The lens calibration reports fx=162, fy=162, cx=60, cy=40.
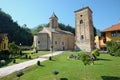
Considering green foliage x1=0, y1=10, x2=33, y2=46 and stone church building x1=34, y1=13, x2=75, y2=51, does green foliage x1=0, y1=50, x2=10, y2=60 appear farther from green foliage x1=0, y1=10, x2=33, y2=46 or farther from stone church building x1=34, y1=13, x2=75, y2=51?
green foliage x1=0, y1=10, x2=33, y2=46

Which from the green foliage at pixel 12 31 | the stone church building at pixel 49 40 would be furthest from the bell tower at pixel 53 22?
the green foliage at pixel 12 31

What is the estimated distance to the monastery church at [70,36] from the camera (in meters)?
52.8

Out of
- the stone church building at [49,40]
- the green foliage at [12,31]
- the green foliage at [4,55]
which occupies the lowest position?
the green foliage at [4,55]

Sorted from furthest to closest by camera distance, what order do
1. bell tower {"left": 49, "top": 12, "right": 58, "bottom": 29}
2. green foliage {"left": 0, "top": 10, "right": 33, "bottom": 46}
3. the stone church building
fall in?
green foliage {"left": 0, "top": 10, "right": 33, "bottom": 46} < bell tower {"left": 49, "top": 12, "right": 58, "bottom": 29} < the stone church building

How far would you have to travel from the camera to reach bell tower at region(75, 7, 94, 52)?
5238 centimetres

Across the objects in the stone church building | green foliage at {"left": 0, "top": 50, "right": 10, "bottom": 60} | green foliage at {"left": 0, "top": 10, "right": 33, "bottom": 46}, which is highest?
green foliage at {"left": 0, "top": 10, "right": 33, "bottom": 46}

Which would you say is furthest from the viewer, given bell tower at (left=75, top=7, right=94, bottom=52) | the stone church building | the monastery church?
the stone church building

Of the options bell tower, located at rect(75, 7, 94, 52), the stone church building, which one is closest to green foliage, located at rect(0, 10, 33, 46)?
the stone church building

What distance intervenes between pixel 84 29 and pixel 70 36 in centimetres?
1708

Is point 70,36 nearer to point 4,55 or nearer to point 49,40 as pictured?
point 49,40

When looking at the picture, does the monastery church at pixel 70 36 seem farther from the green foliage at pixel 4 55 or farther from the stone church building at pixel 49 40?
the green foliage at pixel 4 55

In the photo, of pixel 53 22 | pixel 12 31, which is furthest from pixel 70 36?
pixel 12 31

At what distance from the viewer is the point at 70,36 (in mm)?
69875

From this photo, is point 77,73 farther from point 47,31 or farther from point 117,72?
point 47,31
